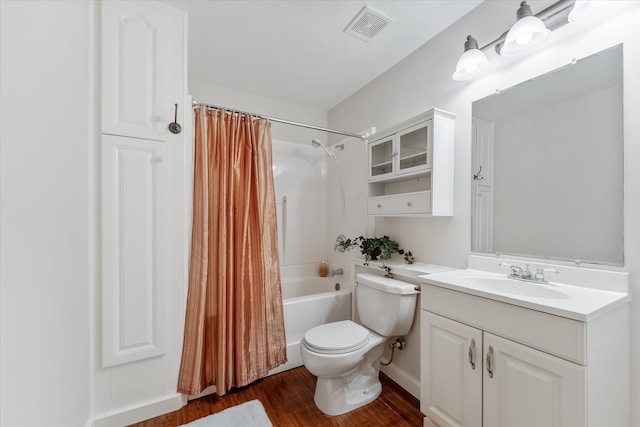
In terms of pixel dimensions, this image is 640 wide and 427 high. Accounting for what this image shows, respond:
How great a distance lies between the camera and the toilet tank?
1721mm

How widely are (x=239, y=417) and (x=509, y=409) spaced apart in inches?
53.6

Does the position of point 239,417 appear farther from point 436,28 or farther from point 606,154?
point 436,28

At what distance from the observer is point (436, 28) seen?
6.00 ft

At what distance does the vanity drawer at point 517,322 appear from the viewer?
92 cm

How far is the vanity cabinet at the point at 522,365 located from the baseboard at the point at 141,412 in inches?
57.6

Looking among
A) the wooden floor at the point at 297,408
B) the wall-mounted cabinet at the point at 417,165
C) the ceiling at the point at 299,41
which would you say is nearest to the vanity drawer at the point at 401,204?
the wall-mounted cabinet at the point at 417,165

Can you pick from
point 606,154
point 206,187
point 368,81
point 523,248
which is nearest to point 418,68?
point 368,81

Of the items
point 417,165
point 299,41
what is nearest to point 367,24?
point 299,41

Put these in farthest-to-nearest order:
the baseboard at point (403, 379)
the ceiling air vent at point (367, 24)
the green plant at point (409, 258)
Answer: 1. the green plant at point (409, 258)
2. the baseboard at point (403, 379)
3. the ceiling air vent at point (367, 24)

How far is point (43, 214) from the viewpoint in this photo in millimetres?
906

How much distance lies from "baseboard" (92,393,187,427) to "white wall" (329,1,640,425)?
5.97 ft

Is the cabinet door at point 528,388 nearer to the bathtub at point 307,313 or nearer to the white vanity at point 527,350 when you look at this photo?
the white vanity at point 527,350

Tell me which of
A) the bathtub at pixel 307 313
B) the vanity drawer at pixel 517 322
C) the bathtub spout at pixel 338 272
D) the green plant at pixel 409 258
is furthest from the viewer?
the bathtub spout at pixel 338 272

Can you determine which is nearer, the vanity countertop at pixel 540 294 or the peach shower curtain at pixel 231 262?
the vanity countertop at pixel 540 294
